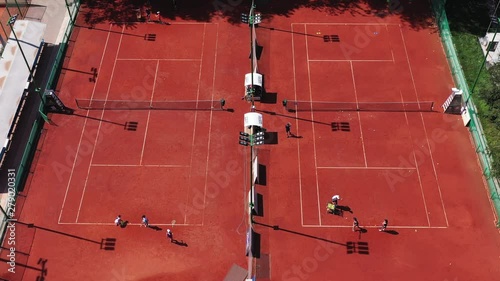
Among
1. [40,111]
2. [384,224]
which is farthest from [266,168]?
[40,111]

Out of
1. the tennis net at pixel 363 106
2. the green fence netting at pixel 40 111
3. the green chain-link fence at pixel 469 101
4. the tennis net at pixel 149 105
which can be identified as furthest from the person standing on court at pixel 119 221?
the green chain-link fence at pixel 469 101

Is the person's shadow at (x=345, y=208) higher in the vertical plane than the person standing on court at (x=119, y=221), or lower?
higher

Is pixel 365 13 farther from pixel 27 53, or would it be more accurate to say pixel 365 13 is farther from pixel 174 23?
pixel 27 53

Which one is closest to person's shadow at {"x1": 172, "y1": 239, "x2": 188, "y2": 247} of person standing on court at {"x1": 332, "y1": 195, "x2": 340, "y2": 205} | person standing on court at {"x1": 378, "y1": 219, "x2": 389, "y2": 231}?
person standing on court at {"x1": 332, "y1": 195, "x2": 340, "y2": 205}

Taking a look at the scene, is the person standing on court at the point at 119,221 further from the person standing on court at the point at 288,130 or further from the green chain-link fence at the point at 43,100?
the person standing on court at the point at 288,130

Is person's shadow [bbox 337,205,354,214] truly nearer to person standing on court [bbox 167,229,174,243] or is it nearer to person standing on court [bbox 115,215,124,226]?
person standing on court [bbox 167,229,174,243]

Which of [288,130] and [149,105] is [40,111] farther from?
[288,130]

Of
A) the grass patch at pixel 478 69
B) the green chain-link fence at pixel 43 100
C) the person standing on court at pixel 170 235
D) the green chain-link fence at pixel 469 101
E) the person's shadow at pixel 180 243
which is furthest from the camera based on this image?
the grass patch at pixel 478 69

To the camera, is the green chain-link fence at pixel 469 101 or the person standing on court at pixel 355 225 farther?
the green chain-link fence at pixel 469 101
